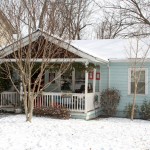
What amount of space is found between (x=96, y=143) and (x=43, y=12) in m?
6.42

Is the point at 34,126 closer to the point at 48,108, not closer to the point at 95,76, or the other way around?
the point at 48,108

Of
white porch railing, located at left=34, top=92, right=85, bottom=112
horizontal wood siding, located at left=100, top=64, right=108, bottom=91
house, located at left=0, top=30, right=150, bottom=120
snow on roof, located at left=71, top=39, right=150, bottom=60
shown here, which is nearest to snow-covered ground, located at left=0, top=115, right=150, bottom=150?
white porch railing, located at left=34, top=92, right=85, bottom=112

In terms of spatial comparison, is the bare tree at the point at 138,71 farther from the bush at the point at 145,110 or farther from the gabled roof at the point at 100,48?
the bush at the point at 145,110

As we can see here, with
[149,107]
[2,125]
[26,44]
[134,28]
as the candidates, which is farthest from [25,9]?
[134,28]

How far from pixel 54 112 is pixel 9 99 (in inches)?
133

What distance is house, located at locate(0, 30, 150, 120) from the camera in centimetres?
1468

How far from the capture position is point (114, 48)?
1934 cm

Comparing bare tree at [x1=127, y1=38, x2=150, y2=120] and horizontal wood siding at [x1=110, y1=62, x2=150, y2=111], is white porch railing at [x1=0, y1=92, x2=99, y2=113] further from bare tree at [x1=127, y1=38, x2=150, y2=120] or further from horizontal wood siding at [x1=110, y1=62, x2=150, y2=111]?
bare tree at [x1=127, y1=38, x2=150, y2=120]

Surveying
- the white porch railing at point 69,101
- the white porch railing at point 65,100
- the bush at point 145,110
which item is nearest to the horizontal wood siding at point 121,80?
the bush at point 145,110

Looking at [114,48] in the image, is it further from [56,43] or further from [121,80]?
[56,43]

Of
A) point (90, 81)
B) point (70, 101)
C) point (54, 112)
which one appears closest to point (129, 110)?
point (90, 81)

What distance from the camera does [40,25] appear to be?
1311cm

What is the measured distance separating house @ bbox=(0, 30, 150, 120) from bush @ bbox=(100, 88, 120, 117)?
0.31m

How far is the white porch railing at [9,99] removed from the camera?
16.4 metres
